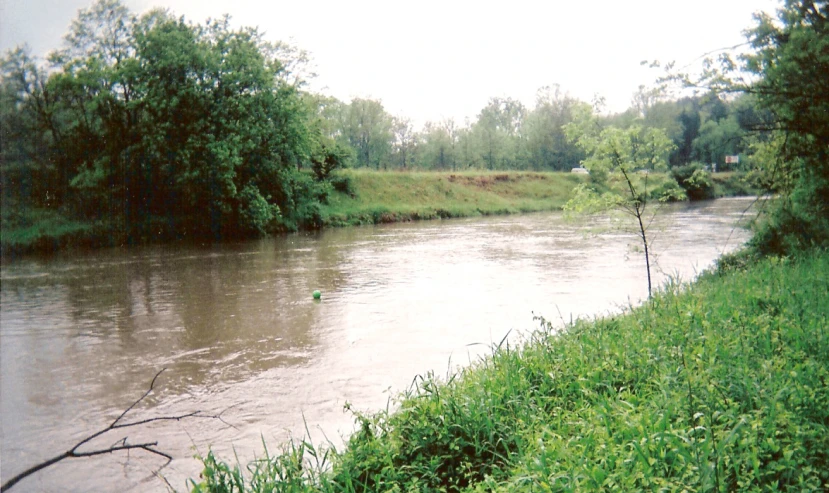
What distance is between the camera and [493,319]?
10.8 metres

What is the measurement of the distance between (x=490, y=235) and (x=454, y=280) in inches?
526

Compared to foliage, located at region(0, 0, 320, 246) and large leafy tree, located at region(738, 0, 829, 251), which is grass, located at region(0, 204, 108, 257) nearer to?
foliage, located at region(0, 0, 320, 246)

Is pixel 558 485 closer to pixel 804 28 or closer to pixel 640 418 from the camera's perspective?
pixel 640 418

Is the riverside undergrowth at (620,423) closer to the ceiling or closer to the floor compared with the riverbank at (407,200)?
closer to the floor

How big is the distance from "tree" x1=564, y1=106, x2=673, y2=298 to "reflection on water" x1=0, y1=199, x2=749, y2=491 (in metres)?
0.95

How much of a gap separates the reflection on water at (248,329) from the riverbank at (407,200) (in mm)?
1890

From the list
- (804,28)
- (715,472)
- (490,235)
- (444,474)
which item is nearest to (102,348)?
(444,474)

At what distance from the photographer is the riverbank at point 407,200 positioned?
937 inches

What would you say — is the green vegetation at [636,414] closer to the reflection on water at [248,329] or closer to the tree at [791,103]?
the tree at [791,103]

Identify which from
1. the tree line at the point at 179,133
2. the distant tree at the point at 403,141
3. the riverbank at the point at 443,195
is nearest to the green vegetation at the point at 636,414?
the tree line at the point at 179,133

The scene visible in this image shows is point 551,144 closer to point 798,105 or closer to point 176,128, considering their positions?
point 176,128

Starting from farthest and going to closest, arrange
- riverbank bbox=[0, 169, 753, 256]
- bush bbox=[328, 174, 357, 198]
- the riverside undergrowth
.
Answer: bush bbox=[328, 174, 357, 198] → riverbank bbox=[0, 169, 753, 256] → the riverside undergrowth

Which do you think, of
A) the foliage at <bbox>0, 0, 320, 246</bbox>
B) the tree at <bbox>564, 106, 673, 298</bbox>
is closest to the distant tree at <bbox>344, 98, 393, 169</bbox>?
the foliage at <bbox>0, 0, 320, 246</bbox>

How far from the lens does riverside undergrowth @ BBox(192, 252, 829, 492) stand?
11.3 ft
